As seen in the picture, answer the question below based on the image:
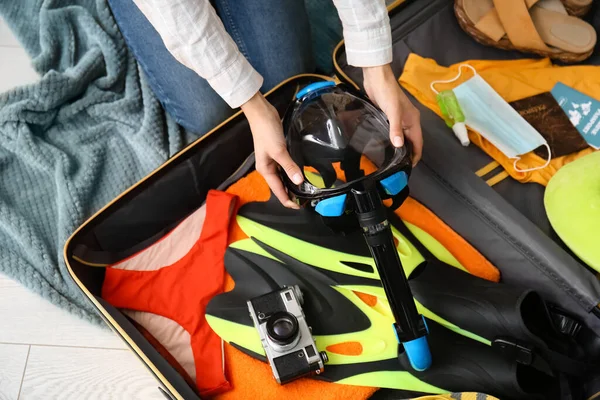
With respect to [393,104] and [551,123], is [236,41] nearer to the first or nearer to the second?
[393,104]

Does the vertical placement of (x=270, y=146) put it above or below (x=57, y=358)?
above

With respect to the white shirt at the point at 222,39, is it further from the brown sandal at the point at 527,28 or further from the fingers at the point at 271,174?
the brown sandal at the point at 527,28

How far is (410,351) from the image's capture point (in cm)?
82

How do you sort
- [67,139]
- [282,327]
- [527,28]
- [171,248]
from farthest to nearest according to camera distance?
[67,139] < [527,28] < [171,248] < [282,327]

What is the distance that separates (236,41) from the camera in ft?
3.81

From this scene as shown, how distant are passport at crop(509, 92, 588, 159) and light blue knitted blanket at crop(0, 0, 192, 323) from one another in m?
0.73

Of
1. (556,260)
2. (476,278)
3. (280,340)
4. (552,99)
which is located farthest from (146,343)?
(552,99)

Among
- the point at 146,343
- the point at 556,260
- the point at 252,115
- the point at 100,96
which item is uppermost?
the point at 252,115

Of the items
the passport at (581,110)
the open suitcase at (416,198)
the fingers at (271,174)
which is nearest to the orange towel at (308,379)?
the open suitcase at (416,198)

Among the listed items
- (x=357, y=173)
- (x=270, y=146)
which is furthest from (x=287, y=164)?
(x=357, y=173)

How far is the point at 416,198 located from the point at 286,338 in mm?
368

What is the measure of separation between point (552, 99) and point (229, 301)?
75cm

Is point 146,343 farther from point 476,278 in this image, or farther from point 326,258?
point 476,278

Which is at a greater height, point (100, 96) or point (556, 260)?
point (100, 96)
